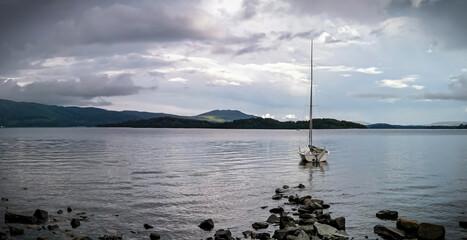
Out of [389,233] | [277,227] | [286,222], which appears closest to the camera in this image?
[389,233]

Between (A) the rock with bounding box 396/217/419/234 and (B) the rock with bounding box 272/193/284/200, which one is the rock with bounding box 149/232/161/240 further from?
Answer: (A) the rock with bounding box 396/217/419/234

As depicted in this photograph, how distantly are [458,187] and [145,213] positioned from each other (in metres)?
33.5

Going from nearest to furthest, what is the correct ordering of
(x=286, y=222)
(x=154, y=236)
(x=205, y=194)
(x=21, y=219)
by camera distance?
1. (x=154, y=236)
2. (x=286, y=222)
3. (x=21, y=219)
4. (x=205, y=194)

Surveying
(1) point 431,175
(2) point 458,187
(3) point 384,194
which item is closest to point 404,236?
(3) point 384,194

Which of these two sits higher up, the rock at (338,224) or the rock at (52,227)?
the rock at (338,224)

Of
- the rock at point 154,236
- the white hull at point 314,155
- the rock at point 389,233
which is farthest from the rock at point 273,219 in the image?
the white hull at point 314,155

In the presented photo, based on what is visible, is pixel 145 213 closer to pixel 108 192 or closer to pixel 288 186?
pixel 108 192

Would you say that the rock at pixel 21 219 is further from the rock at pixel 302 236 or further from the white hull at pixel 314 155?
the white hull at pixel 314 155

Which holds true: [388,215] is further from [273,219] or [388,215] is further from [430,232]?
[273,219]

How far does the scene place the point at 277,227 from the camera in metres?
21.4

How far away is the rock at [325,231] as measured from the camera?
61.0ft

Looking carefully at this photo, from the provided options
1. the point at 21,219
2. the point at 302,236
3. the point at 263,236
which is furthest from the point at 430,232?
the point at 21,219

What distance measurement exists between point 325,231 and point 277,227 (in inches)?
134

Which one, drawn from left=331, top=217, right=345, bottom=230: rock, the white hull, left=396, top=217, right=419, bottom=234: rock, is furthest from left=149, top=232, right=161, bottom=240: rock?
the white hull
